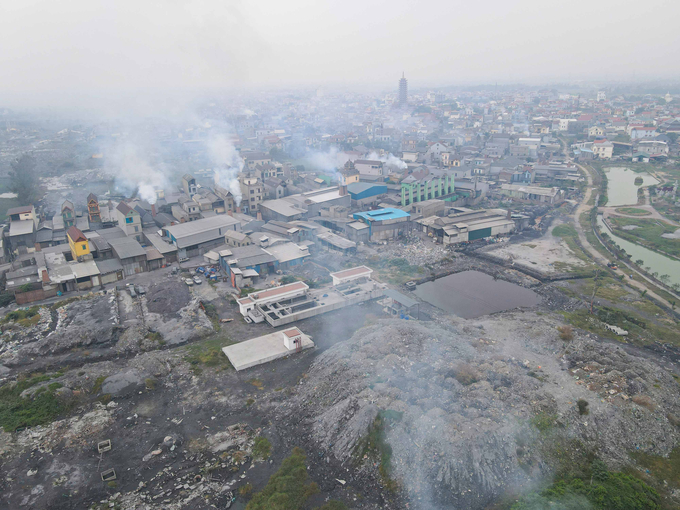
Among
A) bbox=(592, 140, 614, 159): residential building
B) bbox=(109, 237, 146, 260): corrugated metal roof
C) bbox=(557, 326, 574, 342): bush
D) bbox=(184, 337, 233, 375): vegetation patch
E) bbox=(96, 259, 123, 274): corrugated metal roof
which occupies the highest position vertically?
bbox=(592, 140, 614, 159): residential building

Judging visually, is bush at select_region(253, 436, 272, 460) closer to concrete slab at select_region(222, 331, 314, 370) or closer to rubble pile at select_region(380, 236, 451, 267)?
concrete slab at select_region(222, 331, 314, 370)

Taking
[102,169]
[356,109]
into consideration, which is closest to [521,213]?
[102,169]

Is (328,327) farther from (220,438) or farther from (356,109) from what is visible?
(356,109)

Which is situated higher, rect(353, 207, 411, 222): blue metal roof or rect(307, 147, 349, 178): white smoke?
rect(307, 147, 349, 178): white smoke

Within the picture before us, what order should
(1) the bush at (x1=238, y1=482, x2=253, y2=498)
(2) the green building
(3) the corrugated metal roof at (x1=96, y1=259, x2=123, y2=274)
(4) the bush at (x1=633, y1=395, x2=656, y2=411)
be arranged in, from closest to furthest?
(1) the bush at (x1=238, y1=482, x2=253, y2=498) < (4) the bush at (x1=633, y1=395, x2=656, y2=411) < (3) the corrugated metal roof at (x1=96, y1=259, x2=123, y2=274) < (2) the green building

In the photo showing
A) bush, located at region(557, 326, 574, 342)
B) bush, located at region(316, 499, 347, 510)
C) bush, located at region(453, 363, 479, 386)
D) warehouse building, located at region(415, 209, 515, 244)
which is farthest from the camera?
warehouse building, located at region(415, 209, 515, 244)

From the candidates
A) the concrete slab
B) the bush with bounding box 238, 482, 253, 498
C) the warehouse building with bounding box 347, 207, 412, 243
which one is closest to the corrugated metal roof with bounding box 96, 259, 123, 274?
the concrete slab

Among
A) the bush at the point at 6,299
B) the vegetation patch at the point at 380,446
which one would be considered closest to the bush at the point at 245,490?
the vegetation patch at the point at 380,446
